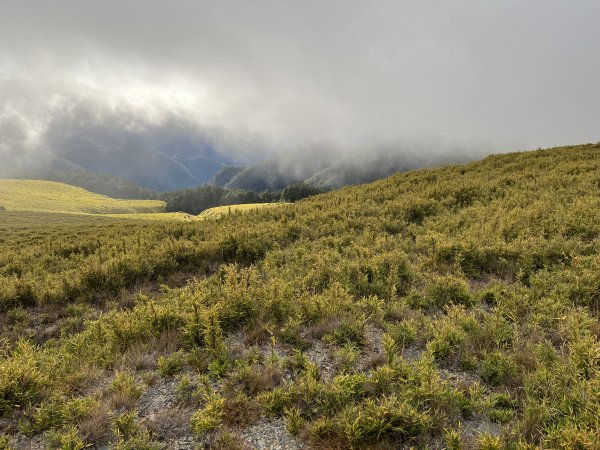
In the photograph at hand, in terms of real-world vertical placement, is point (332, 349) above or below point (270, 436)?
above

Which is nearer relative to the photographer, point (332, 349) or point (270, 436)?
point (270, 436)

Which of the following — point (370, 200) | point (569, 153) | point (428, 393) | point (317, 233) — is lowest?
point (428, 393)

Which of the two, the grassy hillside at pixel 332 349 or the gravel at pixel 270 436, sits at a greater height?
the grassy hillside at pixel 332 349

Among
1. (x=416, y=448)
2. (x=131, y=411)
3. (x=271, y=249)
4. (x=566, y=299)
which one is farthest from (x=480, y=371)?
(x=271, y=249)

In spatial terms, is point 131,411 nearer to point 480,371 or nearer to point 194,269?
point 480,371

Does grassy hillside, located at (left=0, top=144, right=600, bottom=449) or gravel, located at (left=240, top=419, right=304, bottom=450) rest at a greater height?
grassy hillside, located at (left=0, top=144, right=600, bottom=449)

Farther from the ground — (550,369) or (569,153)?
(569,153)

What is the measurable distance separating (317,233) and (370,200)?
21.4 ft

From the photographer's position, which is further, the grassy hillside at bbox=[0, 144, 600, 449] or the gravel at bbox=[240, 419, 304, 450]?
the grassy hillside at bbox=[0, 144, 600, 449]

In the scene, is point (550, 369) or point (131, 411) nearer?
point (131, 411)

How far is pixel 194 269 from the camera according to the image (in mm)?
12336

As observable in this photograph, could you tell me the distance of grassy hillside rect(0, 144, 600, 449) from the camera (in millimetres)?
4348

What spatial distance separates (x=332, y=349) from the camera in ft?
19.9

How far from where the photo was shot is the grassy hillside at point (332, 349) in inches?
171
